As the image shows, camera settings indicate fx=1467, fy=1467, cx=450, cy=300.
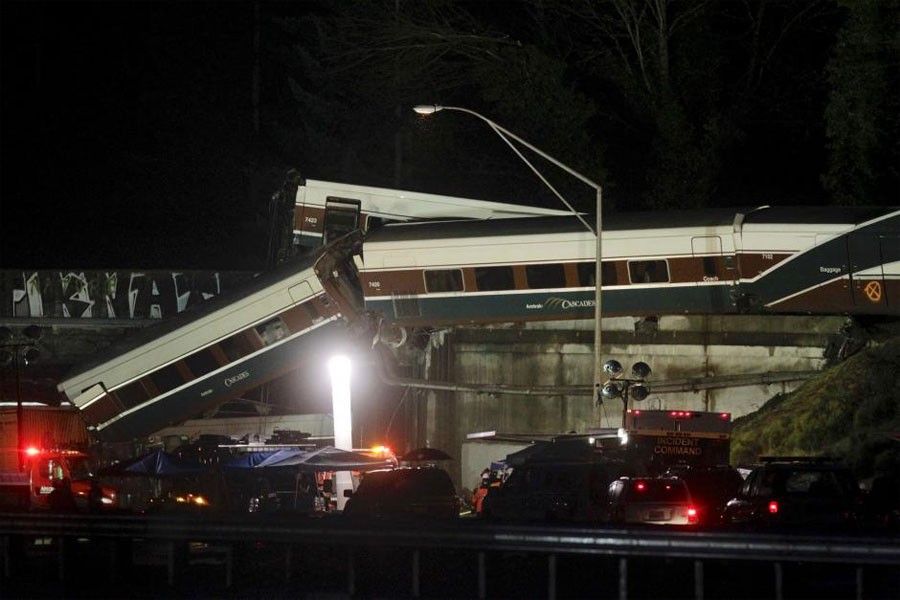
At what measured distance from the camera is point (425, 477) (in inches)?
979

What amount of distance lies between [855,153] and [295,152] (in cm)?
3292

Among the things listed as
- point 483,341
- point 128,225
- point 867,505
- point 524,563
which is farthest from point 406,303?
point 128,225

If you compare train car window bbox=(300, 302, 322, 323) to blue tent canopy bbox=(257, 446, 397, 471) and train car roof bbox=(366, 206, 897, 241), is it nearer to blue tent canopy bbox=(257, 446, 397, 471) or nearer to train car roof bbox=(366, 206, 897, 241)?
train car roof bbox=(366, 206, 897, 241)

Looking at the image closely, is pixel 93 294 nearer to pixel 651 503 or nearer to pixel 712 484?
pixel 712 484

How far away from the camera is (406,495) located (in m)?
23.9

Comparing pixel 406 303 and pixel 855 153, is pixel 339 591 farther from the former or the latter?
pixel 855 153

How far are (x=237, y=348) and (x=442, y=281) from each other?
605 centimetres

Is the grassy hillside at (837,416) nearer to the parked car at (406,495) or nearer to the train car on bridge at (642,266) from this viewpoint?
the train car on bridge at (642,266)

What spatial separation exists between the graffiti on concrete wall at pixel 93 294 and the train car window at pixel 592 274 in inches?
605

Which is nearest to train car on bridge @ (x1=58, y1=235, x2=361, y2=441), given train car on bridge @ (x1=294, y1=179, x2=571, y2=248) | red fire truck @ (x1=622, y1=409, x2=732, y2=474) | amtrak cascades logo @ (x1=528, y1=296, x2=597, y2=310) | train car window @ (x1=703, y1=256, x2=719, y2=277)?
train car on bridge @ (x1=294, y1=179, x2=571, y2=248)

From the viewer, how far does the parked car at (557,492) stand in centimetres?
2403

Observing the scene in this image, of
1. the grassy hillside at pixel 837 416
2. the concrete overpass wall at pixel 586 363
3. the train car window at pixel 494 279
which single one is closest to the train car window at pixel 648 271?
the concrete overpass wall at pixel 586 363

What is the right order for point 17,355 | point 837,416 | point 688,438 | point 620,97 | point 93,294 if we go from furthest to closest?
1. point 620,97
2. point 93,294
3. point 17,355
4. point 837,416
5. point 688,438

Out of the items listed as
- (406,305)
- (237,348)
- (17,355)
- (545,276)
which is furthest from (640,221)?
(17,355)
